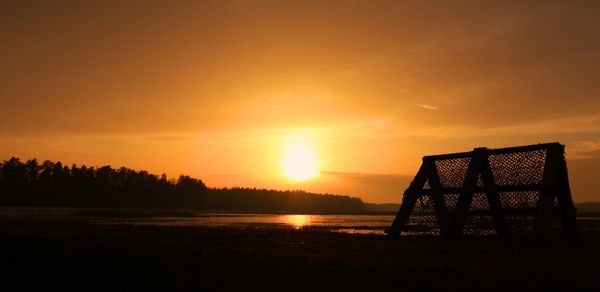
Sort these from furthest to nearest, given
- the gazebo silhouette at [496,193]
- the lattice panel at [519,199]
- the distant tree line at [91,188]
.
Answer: the distant tree line at [91,188] < the lattice panel at [519,199] < the gazebo silhouette at [496,193]

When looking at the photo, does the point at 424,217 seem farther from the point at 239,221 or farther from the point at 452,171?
the point at 239,221

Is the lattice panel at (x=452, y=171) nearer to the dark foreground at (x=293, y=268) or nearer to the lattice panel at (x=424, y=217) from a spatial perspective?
the lattice panel at (x=424, y=217)

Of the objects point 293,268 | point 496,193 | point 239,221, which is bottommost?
point 293,268

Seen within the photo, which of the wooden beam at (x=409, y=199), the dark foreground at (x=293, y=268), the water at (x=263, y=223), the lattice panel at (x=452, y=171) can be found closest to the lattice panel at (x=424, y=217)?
the wooden beam at (x=409, y=199)

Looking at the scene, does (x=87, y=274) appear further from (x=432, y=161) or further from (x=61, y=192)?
(x=61, y=192)

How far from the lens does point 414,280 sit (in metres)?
9.43

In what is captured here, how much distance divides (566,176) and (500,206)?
101 inches

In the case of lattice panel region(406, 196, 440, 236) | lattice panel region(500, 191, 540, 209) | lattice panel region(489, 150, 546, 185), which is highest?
lattice panel region(489, 150, 546, 185)

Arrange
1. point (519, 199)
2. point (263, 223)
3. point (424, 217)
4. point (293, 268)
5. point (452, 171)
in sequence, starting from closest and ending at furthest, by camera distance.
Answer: point (293, 268)
point (519, 199)
point (452, 171)
point (424, 217)
point (263, 223)

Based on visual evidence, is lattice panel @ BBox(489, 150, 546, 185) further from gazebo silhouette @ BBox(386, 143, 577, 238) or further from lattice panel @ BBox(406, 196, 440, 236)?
lattice panel @ BBox(406, 196, 440, 236)

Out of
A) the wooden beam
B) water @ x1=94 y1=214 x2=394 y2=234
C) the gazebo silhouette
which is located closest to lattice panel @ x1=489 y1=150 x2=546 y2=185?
the gazebo silhouette

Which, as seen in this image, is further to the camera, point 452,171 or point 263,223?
point 263,223

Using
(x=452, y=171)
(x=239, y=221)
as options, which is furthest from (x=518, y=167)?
(x=239, y=221)

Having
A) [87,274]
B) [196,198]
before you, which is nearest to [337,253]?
[87,274]
